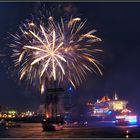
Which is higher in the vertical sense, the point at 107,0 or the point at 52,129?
the point at 107,0

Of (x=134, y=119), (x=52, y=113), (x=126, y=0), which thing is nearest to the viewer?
(x=126, y=0)

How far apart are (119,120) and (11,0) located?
14923 centimetres

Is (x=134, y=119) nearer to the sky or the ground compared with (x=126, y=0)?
nearer to the ground

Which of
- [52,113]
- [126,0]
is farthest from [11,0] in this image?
[52,113]

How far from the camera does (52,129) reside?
458 feet

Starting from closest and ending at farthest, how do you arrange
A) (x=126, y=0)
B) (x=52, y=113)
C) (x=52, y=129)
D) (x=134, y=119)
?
(x=126, y=0)
(x=52, y=129)
(x=52, y=113)
(x=134, y=119)

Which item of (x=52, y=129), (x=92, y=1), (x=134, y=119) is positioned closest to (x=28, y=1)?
(x=92, y=1)

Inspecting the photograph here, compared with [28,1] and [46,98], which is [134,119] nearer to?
[46,98]

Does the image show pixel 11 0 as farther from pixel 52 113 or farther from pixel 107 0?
pixel 52 113

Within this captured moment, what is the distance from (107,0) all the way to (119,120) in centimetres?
14617

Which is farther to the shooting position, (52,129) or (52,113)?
(52,113)

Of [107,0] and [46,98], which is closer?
[107,0]

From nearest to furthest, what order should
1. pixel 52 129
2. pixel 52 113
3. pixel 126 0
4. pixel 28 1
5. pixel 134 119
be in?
pixel 126 0 → pixel 28 1 → pixel 52 129 → pixel 52 113 → pixel 134 119

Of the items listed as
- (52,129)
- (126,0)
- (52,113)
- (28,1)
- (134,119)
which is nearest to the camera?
(126,0)
